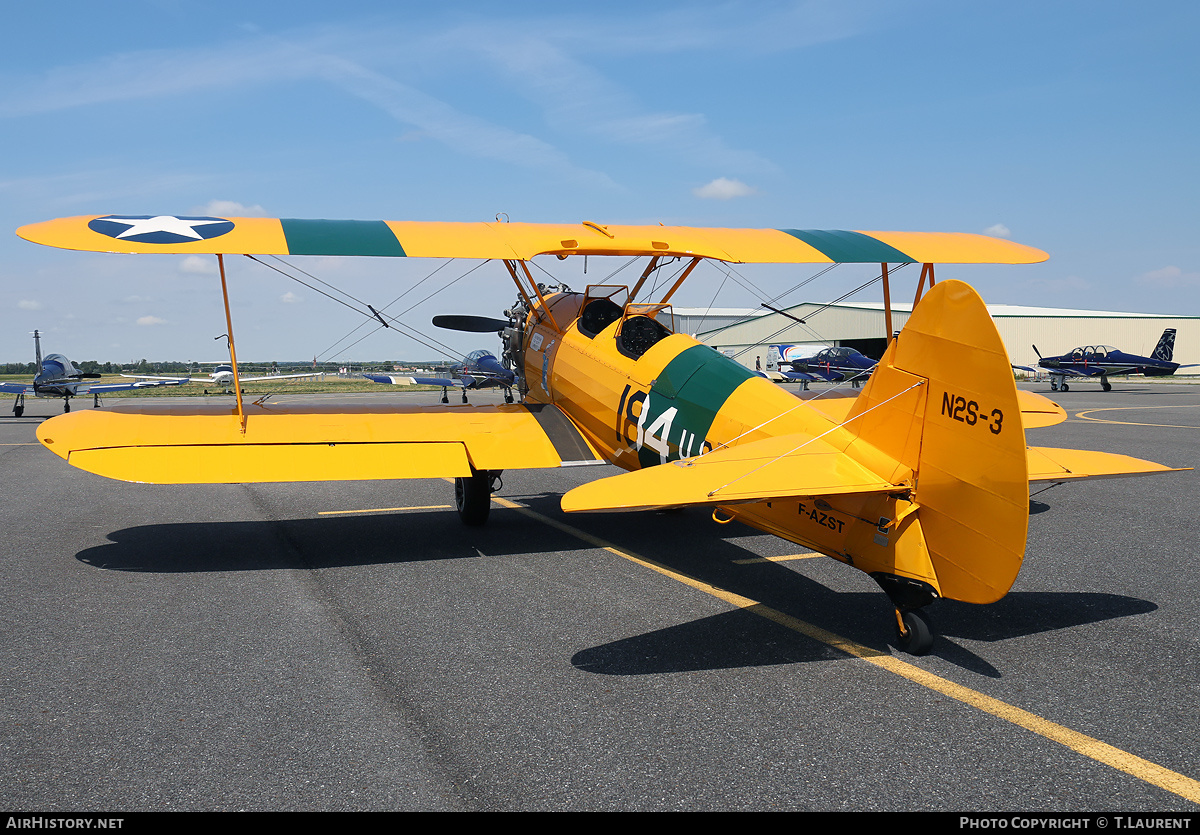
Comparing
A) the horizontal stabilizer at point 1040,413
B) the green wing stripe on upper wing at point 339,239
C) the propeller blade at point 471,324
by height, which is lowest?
the horizontal stabilizer at point 1040,413

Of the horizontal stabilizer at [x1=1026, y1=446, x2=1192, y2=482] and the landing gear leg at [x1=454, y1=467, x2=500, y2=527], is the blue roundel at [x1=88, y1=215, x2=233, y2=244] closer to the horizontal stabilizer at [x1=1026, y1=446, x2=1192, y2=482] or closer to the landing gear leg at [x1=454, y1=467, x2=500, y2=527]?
the landing gear leg at [x1=454, y1=467, x2=500, y2=527]

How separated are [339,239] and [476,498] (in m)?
2.87

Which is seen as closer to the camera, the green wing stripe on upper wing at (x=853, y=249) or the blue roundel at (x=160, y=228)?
the blue roundel at (x=160, y=228)

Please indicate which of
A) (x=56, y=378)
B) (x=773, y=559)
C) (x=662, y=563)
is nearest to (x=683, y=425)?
(x=662, y=563)

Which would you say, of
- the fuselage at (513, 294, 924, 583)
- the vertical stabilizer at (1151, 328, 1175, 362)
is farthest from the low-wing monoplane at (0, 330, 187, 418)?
the vertical stabilizer at (1151, 328, 1175, 362)

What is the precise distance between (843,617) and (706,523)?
323cm

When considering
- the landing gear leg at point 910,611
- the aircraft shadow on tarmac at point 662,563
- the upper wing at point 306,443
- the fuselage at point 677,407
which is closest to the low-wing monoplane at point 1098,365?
the fuselage at point 677,407

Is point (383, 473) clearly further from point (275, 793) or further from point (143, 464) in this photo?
point (275, 793)

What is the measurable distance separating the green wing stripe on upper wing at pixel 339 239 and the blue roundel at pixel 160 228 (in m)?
0.59

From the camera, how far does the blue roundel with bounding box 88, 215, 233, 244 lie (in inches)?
262

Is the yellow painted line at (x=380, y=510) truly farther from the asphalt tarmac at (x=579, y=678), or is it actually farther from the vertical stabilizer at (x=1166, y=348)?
the vertical stabilizer at (x=1166, y=348)

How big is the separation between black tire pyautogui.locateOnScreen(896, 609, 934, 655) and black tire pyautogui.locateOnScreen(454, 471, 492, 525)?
4679mm

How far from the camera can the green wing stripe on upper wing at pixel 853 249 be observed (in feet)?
26.6

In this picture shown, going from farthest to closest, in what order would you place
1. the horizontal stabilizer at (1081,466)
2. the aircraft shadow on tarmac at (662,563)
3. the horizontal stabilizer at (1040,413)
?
the horizontal stabilizer at (1040,413)
the horizontal stabilizer at (1081,466)
the aircraft shadow on tarmac at (662,563)
